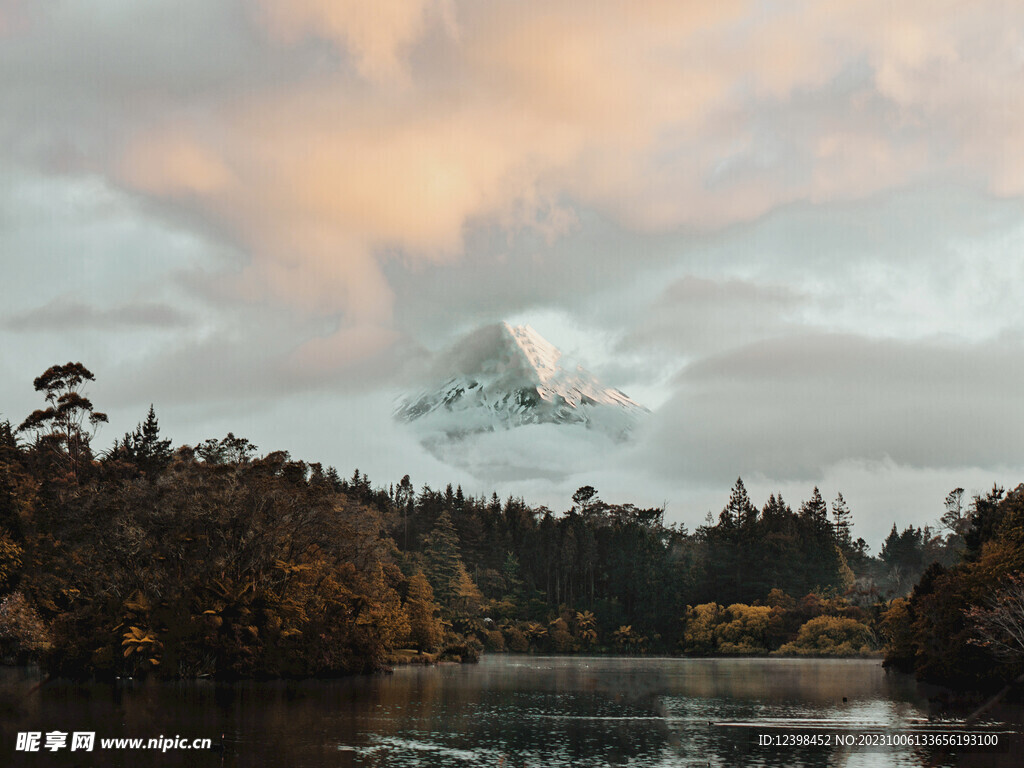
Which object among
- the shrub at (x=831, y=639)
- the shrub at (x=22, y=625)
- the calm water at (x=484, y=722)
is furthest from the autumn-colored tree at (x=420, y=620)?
the shrub at (x=831, y=639)

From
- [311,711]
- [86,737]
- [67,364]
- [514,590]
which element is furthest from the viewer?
[514,590]

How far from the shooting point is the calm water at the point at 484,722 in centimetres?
3284

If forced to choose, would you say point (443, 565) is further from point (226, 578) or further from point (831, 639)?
point (226, 578)

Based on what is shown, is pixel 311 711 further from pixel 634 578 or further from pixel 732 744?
pixel 634 578

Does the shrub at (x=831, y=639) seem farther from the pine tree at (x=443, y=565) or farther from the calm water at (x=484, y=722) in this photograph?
the calm water at (x=484, y=722)

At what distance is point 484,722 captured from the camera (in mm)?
44031

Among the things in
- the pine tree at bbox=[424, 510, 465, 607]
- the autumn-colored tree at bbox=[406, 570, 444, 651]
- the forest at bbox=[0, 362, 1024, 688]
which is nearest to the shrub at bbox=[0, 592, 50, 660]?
the forest at bbox=[0, 362, 1024, 688]

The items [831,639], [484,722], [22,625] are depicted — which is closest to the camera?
[484,722]

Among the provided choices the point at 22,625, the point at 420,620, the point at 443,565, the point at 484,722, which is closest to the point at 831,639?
the point at 443,565

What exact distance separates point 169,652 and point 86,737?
109 feet

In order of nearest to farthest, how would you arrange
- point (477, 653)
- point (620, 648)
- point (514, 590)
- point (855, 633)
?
point (477, 653), point (855, 633), point (620, 648), point (514, 590)

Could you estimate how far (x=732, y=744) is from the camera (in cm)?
3731

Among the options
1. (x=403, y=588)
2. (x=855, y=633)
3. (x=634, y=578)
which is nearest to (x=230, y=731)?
(x=403, y=588)

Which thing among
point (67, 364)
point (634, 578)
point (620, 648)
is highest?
point (67, 364)
